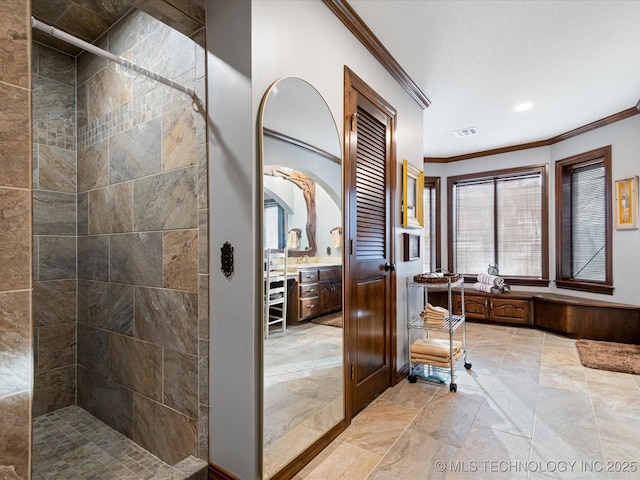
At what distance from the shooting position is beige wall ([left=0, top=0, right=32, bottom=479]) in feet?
3.17

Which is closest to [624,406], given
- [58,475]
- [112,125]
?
[58,475]

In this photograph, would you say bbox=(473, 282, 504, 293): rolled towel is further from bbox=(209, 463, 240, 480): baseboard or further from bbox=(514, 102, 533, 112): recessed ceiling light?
→ bbox=(209, 463, 240, 480): baseboard

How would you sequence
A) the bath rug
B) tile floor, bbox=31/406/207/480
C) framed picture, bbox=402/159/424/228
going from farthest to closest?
the bath rug
framed picture, bbox=402/159/424/228
tile floor, bbox=31/406/207/480

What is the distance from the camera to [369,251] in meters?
2.44

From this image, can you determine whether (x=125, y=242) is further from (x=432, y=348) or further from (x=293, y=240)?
(x=432, y=348)

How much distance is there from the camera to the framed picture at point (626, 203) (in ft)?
12.3

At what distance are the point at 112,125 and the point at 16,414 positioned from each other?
1.82m

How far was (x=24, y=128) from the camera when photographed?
39.8 inches

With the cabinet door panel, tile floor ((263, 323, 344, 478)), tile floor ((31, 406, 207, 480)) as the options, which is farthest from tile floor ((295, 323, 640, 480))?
the cabinet door panel

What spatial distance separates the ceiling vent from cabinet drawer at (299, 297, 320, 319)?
11.3 ft

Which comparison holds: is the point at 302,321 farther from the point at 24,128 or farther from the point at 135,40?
the point at 135,40

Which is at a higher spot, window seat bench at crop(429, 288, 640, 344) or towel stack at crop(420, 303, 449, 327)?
towel stack at crop(420, 303, 449, 327)

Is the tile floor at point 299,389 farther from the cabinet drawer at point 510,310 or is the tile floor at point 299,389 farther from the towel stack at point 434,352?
the cabinet drawer at point 510,310

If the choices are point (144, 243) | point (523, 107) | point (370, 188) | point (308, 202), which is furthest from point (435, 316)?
point (523, 107)
